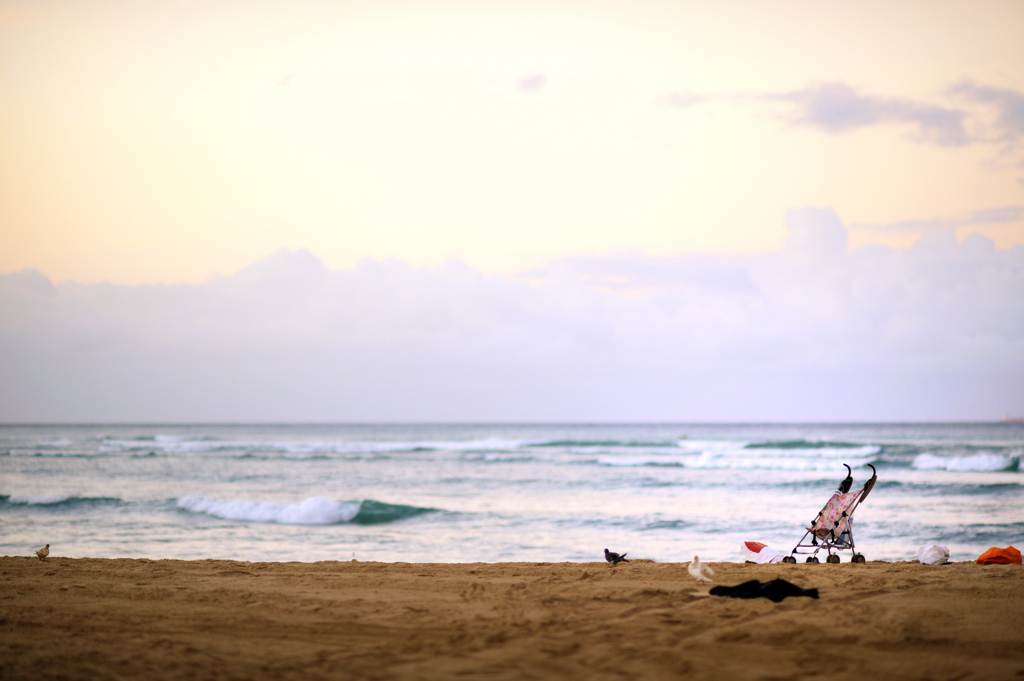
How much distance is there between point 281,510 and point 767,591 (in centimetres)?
1285

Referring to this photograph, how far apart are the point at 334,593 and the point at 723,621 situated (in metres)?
3.43

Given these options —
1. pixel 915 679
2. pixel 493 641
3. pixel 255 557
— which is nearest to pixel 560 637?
pixel 493 641

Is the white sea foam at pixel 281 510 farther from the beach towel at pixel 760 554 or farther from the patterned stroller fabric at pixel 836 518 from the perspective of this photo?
the patterned stroller fabric at pixel 836 518

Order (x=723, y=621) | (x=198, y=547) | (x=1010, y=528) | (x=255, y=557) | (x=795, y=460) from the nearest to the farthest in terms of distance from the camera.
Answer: (x=723, y=621) → (x=255, y=557) → (x=198, y=547) → (x=1010, y=528) → (x=795, y=460)

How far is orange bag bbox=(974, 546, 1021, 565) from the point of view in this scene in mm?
7938

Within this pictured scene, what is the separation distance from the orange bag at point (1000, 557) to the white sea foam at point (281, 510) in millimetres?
11868

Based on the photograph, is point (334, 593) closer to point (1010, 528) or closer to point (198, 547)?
point (198, 547)

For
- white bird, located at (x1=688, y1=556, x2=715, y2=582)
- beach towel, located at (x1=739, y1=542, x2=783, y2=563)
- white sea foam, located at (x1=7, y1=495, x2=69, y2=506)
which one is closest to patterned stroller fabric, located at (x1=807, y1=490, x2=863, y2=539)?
beach towel, located at (x1=739, y1=542, x2=783, y2=563)

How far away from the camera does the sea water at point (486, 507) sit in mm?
→ 11555

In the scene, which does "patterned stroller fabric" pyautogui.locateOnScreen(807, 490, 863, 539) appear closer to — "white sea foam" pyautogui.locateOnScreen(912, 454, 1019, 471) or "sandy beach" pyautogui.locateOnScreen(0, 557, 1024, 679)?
"sandy beach" pyautogui.locateOnScreen(0, 557, 1024, 679)

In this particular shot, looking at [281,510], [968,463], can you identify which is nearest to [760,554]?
[281,510]

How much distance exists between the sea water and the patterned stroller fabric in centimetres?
186

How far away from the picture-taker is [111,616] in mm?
5520

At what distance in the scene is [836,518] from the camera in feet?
28.6
